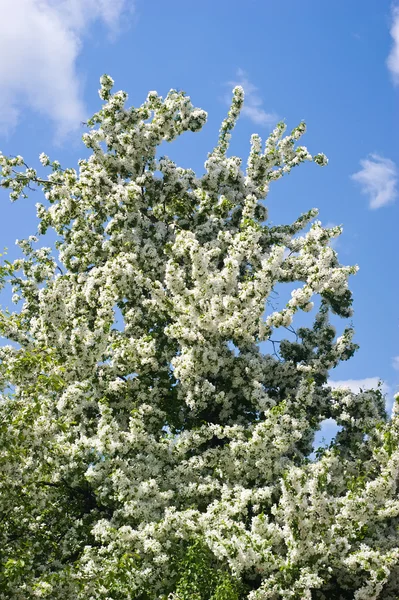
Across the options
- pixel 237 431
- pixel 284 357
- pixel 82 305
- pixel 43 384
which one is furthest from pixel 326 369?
pixel 43 384

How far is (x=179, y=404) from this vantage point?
21.7m

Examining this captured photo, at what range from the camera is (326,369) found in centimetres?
2281

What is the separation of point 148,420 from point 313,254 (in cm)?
835

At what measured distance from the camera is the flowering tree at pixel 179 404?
50.8ft

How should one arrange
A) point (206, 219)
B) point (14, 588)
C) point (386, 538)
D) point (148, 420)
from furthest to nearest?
point (206, 219), point (148, 420), point (386, 538), point (14, 588)

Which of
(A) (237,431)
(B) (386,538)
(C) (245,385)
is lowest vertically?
(B) (386,538)

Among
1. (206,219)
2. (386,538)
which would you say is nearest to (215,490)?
(386,538)

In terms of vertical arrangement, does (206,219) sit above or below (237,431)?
above

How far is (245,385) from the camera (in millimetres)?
20516

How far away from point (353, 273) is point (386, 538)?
8843 millimetres

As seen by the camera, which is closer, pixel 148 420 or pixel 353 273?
pixel 148 420

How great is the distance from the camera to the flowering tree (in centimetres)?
1548

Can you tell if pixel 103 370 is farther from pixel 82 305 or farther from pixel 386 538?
pixel 386 538

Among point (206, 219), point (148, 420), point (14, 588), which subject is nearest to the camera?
point (14, 588)
